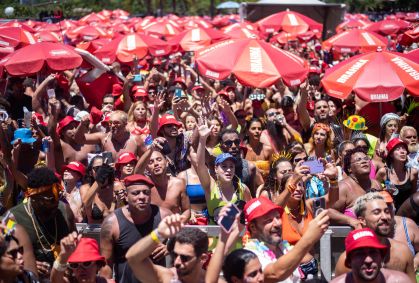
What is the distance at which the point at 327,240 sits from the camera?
233 inches

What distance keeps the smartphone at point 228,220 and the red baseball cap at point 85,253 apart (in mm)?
921

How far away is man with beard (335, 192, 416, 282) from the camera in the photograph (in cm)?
541

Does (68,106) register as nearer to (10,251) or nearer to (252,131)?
(252,131)

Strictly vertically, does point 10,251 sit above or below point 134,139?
above

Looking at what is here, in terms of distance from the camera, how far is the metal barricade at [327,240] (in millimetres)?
5895

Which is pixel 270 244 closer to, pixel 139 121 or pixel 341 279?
pixel 341 279

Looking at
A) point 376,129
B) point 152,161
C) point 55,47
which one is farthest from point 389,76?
point 55,47

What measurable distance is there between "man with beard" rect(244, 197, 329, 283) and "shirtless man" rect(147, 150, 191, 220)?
70.6 inches

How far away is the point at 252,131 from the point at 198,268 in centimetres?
462

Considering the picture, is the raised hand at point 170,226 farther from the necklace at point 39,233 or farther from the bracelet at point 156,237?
the necklace at point 39,233

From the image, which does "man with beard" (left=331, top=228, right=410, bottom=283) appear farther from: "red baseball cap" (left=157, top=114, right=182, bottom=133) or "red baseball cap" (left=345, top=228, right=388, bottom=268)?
"red baseball cap" (left=157, top=114, right=182, bottom=133)

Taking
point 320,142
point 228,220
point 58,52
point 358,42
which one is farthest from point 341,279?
point 358,42

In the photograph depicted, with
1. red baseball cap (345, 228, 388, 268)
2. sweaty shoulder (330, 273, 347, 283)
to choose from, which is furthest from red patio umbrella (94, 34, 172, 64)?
red baseball cap (345, 228, 388, 268)

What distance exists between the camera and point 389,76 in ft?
30.7
